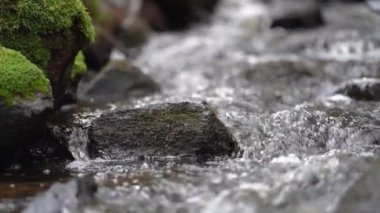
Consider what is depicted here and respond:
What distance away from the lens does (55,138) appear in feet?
21.2

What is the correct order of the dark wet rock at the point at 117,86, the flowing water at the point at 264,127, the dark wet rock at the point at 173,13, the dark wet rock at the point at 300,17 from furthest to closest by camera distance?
the dark wet rock at the point at 173,13
the dark wet rock at the point at 300,17
the dark wet rock at the point at 117,86
the flowing water at the point at 264,127

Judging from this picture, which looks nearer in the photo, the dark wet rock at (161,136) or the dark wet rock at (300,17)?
the dark wet rock at (161,136)

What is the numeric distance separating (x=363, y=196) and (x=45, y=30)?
4032mm

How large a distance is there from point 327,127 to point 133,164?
2.35 metres

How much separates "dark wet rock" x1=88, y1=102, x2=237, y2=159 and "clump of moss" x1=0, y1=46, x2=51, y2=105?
31.2 inches

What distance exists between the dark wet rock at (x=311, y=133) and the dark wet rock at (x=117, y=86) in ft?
9.41

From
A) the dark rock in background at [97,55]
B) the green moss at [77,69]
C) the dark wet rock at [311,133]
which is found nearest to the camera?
the dark wet rock at [311,133]

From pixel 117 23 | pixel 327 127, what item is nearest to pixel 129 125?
pixel 327 127

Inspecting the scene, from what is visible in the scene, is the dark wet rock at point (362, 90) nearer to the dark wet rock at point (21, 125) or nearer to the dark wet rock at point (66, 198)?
the dark wet rock at point (21, 125)

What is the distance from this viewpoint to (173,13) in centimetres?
1823

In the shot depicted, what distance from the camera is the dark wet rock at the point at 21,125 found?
5656mm

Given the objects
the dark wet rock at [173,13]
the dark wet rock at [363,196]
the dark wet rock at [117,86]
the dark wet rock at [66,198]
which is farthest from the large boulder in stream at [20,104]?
the dark wet rock at [173,13]

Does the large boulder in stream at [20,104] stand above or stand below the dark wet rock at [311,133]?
above

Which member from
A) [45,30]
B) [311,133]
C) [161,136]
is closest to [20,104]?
[45,30]
